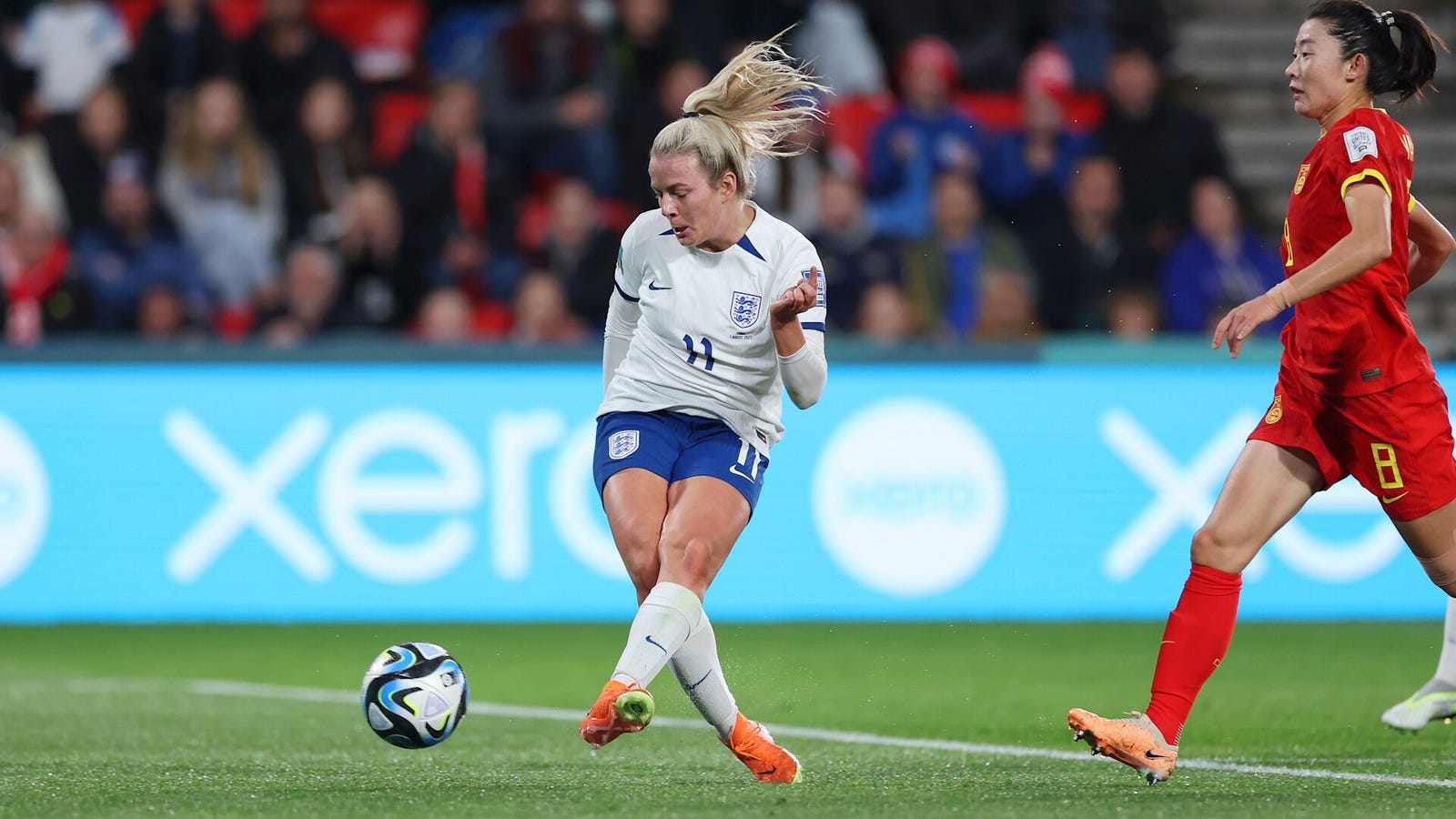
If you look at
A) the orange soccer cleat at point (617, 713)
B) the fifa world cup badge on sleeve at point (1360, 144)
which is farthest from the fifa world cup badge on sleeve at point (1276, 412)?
the orange soccer cleat at point (617, 713)

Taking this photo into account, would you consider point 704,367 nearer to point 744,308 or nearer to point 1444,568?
point 744,308

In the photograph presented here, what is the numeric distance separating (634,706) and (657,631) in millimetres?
336

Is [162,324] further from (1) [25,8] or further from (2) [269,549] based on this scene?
(1) [25,8]

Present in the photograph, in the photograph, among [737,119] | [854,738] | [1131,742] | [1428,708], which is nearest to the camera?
[1131,742]

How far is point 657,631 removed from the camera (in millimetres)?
5391

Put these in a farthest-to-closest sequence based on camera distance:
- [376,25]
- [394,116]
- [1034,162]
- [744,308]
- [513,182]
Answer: [376,25], [394,116], [1034,162], [513,182], [744,308]

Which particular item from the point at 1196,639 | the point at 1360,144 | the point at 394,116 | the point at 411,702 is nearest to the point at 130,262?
the point at 394,116

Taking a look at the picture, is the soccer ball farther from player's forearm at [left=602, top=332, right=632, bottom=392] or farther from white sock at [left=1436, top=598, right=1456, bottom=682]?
white sock at [left=1436, top=598, right=1456, bottom=682]

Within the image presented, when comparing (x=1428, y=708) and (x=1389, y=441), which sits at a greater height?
(x=1389, y=441)

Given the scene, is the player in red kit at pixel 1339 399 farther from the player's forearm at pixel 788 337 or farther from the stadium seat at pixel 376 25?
the stadium seat at pixel 376 25

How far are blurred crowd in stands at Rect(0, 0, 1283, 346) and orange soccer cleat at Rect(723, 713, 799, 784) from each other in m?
5.75

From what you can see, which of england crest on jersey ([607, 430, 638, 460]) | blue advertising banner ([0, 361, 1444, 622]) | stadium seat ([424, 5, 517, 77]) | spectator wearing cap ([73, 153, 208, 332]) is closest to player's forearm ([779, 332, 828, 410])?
england crest on jersey ([607, 430, 638, 460])

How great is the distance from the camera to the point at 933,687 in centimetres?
861

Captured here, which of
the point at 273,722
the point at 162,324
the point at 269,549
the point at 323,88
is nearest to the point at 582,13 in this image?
the point at 323,88
